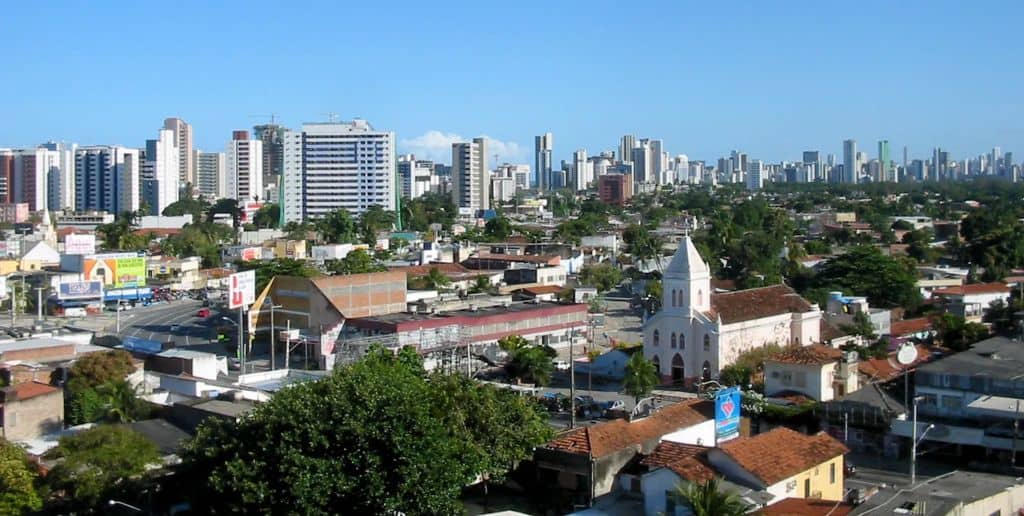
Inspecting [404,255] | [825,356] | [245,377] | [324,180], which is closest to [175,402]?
[245,377]

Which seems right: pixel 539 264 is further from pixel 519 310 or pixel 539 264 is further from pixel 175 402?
pixel 175 402

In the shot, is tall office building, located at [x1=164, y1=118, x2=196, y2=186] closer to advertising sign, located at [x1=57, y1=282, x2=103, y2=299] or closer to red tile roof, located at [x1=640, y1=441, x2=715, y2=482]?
advertising sign, located at [x1=57, y1=282, x2=103, y2=299]

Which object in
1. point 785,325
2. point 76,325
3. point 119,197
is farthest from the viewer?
point 119,197

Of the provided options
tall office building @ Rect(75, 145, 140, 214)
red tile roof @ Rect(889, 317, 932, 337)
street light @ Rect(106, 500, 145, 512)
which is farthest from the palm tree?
tall office building @ Rect(75, 145, 140, 214)

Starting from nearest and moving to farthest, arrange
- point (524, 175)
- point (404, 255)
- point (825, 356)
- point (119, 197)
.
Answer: point (825, 356)
point (404, 255)
point (119, 197)
point (524, 175)

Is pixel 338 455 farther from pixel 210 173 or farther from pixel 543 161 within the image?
pixel 543 161

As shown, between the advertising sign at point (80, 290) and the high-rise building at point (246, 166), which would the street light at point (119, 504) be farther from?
the high-rise building at point (246, 166)
